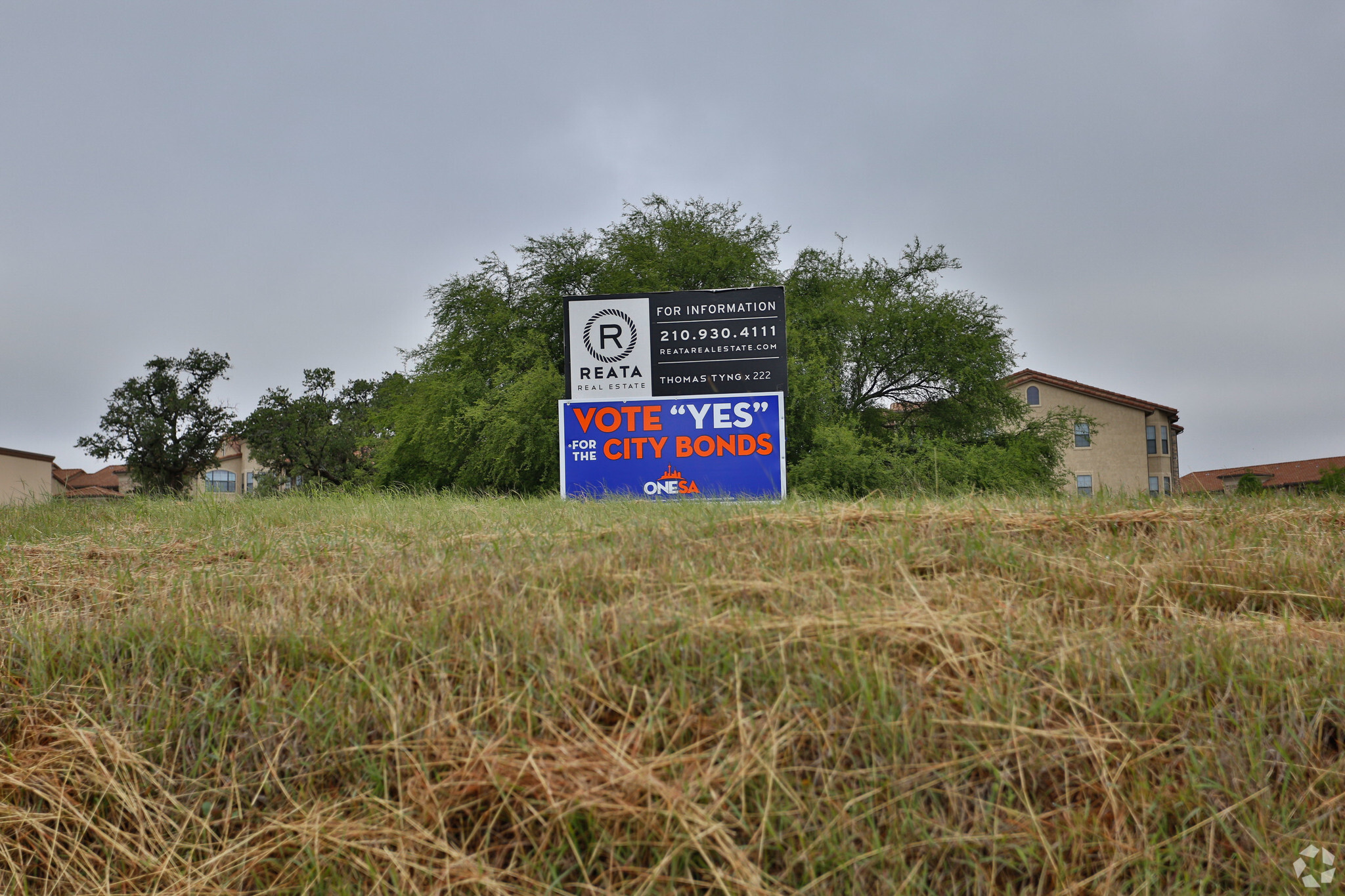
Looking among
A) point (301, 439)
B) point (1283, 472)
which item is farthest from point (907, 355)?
point (1283, 472)

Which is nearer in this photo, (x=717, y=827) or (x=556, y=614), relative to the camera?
(x=717, y=827)

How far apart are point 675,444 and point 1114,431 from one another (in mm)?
44724

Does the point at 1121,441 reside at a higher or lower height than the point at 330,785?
higher

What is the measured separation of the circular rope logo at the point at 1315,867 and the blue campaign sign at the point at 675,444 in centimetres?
1047

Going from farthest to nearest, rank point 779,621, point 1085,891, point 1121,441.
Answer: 1. point 1121,441
2. point 779,621
3. point 1085,891

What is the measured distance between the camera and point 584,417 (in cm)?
1314

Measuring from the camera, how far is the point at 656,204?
2802 centimetres

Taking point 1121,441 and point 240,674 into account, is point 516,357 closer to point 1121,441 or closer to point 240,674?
point 240,674

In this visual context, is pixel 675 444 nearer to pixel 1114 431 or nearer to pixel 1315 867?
pixel 1315 867

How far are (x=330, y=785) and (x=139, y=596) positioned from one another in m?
2.22

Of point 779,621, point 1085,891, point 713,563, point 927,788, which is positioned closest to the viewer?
point 1085,891

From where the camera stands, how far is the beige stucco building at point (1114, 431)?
158ft

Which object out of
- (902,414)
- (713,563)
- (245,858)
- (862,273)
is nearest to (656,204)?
(862,273)

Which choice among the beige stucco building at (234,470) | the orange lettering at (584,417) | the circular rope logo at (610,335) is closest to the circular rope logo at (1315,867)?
the orange lettering at (584,417)
